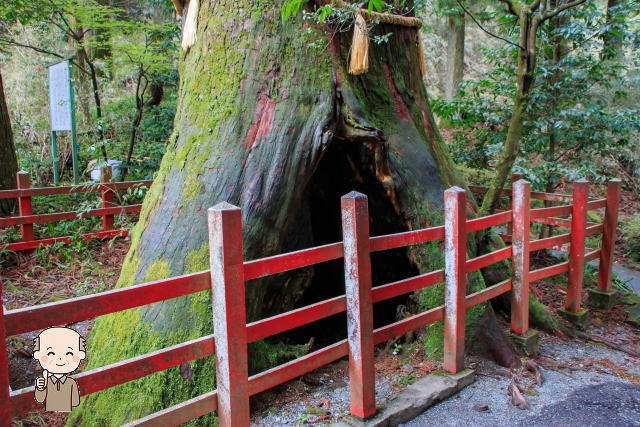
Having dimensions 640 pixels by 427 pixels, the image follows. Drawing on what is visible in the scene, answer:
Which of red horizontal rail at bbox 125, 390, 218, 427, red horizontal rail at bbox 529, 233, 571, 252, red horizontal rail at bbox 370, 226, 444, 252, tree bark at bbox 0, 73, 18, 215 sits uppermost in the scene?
tree bark at bbox 0, 73, 18, 215

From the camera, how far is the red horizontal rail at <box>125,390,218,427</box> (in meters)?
2.41

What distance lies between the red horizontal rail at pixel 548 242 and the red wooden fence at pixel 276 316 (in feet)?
0.71

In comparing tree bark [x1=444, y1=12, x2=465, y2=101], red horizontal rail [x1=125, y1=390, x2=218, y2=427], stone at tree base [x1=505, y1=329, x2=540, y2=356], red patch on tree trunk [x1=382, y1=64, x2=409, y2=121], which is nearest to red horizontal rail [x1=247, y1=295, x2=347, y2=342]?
red horizontal rail [x1=125, y1=390, x2=218, y2=427]

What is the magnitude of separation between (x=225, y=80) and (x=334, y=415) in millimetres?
2961

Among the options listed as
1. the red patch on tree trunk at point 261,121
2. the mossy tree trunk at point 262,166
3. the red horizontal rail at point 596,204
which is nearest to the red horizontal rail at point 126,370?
the mossy tree trunk at point 262,166

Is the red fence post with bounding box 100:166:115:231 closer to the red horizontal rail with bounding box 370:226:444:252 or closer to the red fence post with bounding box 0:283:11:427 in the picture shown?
the red horizontal rail with bounding box 370:226:444:252

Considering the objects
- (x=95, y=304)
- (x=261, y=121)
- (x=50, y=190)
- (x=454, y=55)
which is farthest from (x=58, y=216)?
(x=454, y=55)

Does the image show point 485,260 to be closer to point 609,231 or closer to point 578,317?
point 578,317

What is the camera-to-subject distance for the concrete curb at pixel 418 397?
3.34 m

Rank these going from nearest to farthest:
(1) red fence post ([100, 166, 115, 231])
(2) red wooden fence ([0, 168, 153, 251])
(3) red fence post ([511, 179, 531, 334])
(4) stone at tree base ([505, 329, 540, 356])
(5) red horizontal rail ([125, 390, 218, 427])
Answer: (5) red horizontal rail ([125, 390, 218, 427])
(3) red fence post ([511, 179, 531, 334])
(4) stone at tree base ([505, 329, 540, 356])
(2) red wooden fence ([0, 168, 153, 251])
(1) red fence post ([100, 166, 115, 231])

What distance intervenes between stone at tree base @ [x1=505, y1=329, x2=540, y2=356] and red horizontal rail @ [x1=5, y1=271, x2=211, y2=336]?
3.41 meters

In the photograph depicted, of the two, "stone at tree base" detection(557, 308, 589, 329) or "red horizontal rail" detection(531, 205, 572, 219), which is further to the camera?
"stone at tree base" detection(557, 308, 589, 329)

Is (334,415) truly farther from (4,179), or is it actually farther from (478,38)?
(478,38)

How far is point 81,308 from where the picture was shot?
2.20 m
